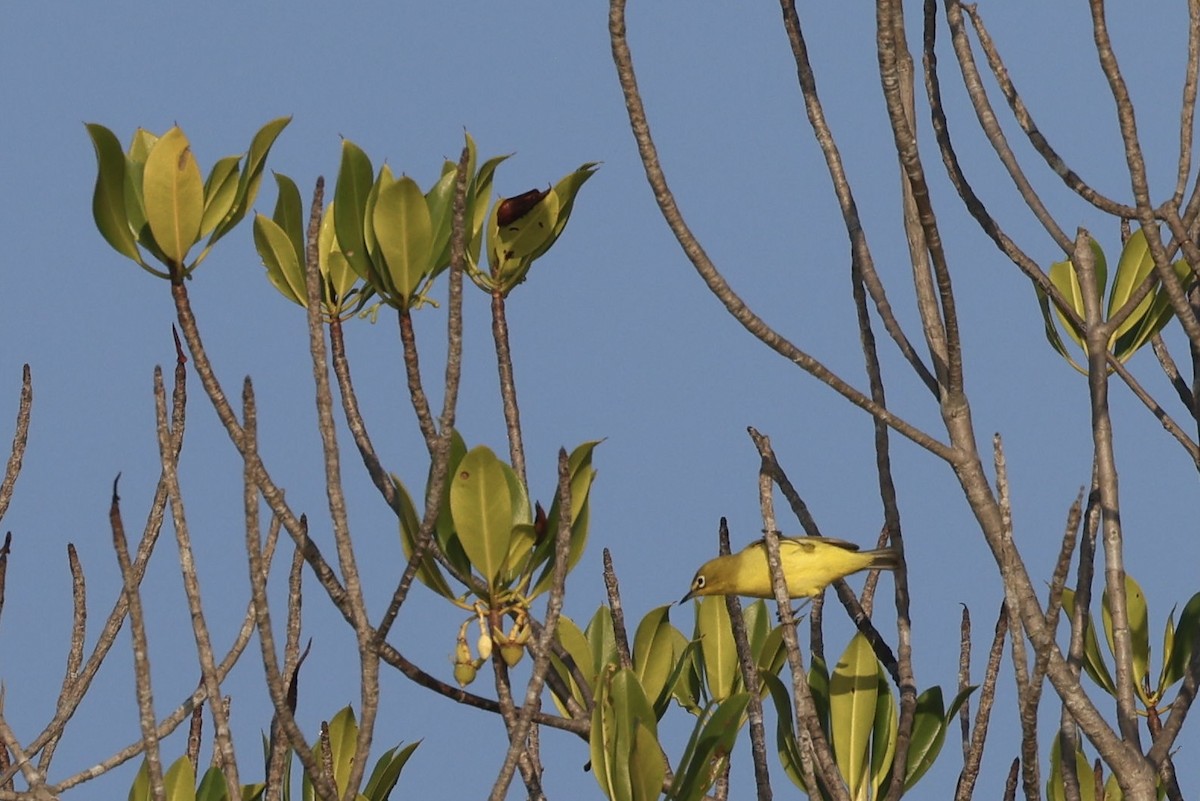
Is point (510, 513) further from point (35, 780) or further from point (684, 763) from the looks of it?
point (35, 780)

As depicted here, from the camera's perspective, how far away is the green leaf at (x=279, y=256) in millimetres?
4840

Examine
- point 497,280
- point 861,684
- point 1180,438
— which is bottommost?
point 861,684

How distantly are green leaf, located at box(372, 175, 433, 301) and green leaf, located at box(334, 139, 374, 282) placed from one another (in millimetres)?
88

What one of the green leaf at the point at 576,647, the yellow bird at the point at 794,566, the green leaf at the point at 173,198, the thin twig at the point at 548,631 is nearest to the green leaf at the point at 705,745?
the thin twig at the point at 548,631

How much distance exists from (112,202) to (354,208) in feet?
2.13

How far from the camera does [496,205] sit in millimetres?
4961

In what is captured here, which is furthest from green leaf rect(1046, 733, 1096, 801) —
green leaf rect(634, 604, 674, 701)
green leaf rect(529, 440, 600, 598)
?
green leaf rect(529, 440, 600, 598)

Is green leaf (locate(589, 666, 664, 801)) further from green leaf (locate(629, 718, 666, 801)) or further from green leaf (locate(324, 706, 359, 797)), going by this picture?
green leaf (locate(324, 706, 359, 797))

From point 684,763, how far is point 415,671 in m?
0.69

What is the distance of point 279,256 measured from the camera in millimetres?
4840

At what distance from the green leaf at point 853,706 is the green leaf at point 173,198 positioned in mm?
2171

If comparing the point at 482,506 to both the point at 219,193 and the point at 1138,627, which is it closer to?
the point at 219,193

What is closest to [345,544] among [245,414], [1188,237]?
[245,414]

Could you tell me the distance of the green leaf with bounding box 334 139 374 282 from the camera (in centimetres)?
448
